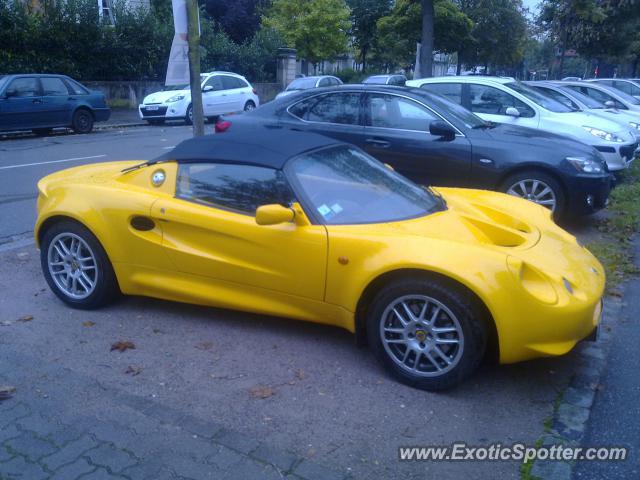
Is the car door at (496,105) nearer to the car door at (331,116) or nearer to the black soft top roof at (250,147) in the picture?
the car door at (331,116)

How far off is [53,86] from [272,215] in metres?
15.6

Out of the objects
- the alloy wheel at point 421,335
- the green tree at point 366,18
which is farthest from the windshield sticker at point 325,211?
the green tree at point 366,18

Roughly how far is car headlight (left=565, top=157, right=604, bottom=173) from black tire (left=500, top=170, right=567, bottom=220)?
0.26 meters

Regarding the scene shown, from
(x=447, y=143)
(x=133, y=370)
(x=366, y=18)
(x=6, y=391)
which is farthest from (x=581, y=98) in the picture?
(x=366, y=18)

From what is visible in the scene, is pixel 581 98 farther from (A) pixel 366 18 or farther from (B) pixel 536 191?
(A) pixel 366 18

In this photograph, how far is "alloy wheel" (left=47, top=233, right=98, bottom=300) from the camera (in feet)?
15.9

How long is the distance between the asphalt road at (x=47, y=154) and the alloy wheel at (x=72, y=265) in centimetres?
237

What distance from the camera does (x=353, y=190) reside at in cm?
444

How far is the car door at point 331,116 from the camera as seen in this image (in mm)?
7742

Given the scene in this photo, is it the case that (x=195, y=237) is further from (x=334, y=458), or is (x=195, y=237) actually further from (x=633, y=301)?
(x=633, y=301)

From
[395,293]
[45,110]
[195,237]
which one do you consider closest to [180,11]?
[195,237]

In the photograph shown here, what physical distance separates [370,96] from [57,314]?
444 centimetres

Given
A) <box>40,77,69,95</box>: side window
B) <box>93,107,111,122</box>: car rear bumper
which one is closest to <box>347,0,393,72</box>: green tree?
<box>93,107,111,122</box>: car rear bumper

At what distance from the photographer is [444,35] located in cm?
2888
